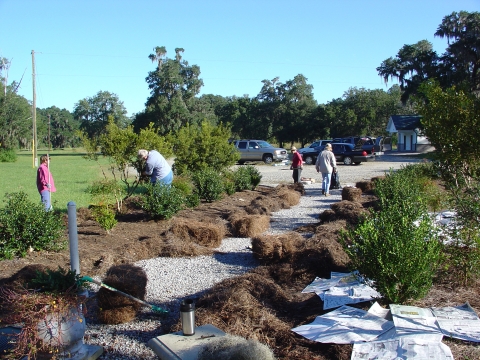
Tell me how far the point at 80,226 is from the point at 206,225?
2880mm

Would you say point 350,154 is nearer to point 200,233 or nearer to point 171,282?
point 200,233

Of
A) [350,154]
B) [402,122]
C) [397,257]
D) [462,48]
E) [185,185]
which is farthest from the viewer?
[402,122]

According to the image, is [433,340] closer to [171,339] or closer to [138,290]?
[171,339]

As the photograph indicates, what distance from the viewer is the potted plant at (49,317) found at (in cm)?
348

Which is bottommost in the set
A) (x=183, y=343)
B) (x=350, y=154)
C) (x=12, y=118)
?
(x=183, y=343)

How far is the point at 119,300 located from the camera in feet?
15.8

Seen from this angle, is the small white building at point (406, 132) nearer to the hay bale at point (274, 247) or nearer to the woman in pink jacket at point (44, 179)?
the woman in pink jacket at point (44, 179)

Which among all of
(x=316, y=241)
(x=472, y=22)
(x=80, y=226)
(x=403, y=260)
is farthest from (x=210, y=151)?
(x=472, y=22)

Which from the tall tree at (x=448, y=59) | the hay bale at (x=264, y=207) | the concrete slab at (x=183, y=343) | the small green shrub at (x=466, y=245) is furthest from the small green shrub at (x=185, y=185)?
the tall tree at (x=448, y=59)

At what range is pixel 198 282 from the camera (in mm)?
6277

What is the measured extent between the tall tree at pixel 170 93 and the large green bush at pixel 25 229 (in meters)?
51.7

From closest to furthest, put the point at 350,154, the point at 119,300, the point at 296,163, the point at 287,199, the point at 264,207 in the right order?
the point at 119,300 < the point at 264,207 < the point at 287,199 < the point at 296,163 < the point at 350,154

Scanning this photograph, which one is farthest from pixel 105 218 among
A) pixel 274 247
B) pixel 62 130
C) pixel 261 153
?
pixel 62 130

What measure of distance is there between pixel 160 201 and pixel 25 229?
10.7ft
